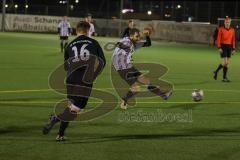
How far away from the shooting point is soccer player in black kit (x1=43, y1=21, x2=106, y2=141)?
9320 millimetres

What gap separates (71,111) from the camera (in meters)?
9.48

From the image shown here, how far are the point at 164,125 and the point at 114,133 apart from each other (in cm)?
141

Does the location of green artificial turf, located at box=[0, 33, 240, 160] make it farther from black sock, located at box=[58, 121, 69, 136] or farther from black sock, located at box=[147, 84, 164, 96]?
black sock, located at box=[147, 84, 164, 96]

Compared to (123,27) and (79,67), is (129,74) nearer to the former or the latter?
(79,67)

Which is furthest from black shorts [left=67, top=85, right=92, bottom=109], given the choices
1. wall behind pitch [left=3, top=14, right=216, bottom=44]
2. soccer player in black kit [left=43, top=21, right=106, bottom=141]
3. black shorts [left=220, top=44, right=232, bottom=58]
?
wall behind pitch [left=3, top=14, right=216, bottom=44]

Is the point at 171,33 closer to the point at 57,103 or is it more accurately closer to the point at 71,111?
the point at 57,103

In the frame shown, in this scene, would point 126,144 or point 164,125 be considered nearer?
point 126,144

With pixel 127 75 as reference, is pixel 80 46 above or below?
above

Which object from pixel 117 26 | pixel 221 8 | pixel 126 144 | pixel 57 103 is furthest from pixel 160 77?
pixel 221 8

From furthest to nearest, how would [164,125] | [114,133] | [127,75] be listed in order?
[127,75]
[164,125]
[114,133]

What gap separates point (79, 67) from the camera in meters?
9.38

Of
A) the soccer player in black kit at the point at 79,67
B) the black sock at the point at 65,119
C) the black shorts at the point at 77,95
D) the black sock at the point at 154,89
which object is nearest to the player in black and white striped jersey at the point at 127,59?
the black sock at the point at 154,89

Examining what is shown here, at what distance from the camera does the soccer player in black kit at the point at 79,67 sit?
9.32 m

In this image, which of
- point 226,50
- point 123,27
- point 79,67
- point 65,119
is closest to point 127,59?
point 79,67
